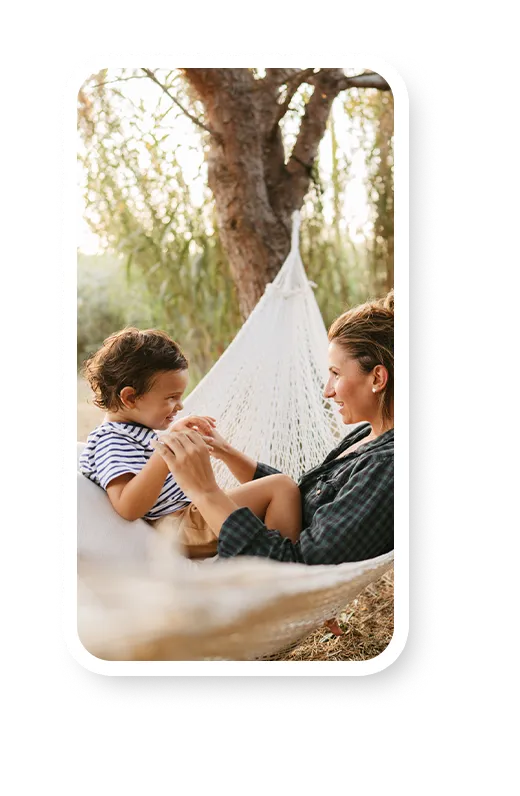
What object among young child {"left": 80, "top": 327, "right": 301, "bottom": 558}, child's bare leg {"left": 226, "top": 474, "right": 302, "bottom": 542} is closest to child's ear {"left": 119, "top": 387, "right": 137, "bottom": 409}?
young child {"left": 80, "top": 327, "right": 301, "bottom": 558}

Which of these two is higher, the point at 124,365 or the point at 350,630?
the point at 124,365

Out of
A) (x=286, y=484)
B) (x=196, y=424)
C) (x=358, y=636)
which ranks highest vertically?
(x=196, y=424)

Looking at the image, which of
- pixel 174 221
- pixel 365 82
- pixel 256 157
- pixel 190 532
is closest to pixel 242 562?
pixel 190 532

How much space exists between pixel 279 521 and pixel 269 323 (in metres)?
0.37

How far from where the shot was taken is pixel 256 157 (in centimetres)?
159

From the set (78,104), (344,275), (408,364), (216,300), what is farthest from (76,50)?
(408,364)

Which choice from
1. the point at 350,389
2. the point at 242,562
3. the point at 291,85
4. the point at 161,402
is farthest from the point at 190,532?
the point at 291,85

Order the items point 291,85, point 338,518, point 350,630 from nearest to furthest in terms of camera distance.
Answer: point 338,518, point 291,85, point 350,630

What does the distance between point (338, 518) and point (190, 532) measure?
25 cm

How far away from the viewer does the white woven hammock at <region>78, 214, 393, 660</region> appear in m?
1.39

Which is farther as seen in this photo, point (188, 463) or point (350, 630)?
point (350, 630)

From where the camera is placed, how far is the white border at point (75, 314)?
1.46m

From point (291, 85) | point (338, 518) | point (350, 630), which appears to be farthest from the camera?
point (350, 630)

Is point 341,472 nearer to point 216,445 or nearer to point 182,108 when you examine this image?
point 216,445
